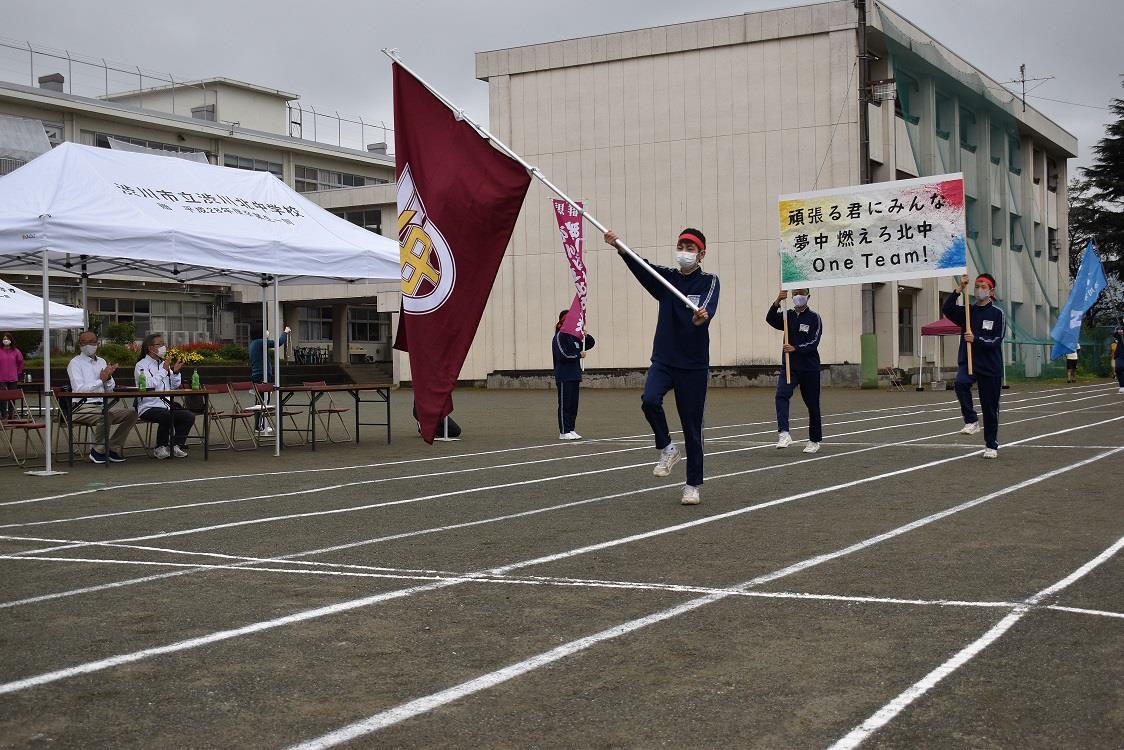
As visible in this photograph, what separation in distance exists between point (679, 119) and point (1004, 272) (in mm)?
12815

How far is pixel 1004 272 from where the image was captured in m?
42.4

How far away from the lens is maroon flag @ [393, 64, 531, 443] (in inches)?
399

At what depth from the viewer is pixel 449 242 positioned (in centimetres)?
1025

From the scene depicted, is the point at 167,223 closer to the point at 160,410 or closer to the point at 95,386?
the point at 95,386

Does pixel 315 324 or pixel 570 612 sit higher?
pixel 315 324

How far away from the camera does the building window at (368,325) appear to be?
61.1 meters

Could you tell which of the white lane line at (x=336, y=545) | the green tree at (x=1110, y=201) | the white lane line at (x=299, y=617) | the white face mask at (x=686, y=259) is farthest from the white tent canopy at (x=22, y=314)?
the green tree at (x=1110, y=201)

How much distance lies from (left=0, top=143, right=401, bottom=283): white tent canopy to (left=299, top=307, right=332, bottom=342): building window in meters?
42.1

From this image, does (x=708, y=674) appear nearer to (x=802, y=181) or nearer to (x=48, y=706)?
(x=48, y=706)

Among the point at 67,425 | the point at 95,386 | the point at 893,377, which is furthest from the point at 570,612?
the point at 893,377

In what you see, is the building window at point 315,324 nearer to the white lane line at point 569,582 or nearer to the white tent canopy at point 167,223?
the white tent canopy at point 167,223

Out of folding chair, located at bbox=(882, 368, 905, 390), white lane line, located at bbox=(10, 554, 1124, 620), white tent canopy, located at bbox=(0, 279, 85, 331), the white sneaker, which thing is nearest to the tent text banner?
the white sneaker

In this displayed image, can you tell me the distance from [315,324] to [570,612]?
2202 inches

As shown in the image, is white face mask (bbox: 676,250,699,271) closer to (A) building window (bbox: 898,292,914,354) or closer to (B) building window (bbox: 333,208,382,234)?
(A) building window (bbox: 898,292,914,354)
